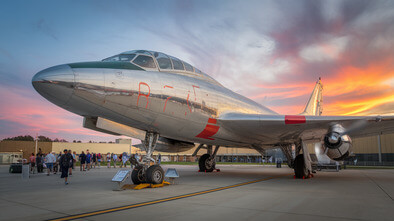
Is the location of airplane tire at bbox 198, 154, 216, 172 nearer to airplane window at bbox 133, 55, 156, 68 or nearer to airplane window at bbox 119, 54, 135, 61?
airplane window at bbox 133, 55, 156, 68

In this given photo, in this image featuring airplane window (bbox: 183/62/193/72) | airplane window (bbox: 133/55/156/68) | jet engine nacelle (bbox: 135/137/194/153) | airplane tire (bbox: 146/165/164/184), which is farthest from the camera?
jet engine nacelle (bbox: 135/137/194/153)

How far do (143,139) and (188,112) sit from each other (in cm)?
207

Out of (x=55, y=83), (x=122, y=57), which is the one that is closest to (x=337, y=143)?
(x=122, y=57)

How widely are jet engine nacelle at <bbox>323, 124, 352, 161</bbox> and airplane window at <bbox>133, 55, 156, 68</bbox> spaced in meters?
7.22

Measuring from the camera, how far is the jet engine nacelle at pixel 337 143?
388 inches

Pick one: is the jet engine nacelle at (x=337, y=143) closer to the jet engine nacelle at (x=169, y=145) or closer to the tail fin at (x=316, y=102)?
the jet engine nacelle at (x=169, y=145)

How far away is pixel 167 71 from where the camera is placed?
8586 mm

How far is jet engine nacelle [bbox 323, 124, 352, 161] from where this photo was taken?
984 centimetres

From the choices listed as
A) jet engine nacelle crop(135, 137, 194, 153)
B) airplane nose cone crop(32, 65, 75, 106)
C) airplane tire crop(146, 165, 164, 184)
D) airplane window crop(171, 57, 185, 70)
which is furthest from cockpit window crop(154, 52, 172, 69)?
jet engine nacelle crop(135, 137, 194, 153)

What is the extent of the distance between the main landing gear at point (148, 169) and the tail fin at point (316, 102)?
48.6 feet

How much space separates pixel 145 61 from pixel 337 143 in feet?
25.3

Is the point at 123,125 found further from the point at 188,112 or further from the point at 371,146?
the point at 371,146

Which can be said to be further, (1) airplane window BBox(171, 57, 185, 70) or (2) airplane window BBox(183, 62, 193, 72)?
(2) airplane window BBox(183, 62, 193, 72)

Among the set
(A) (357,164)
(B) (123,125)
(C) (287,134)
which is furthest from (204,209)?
(A) (357,164)
